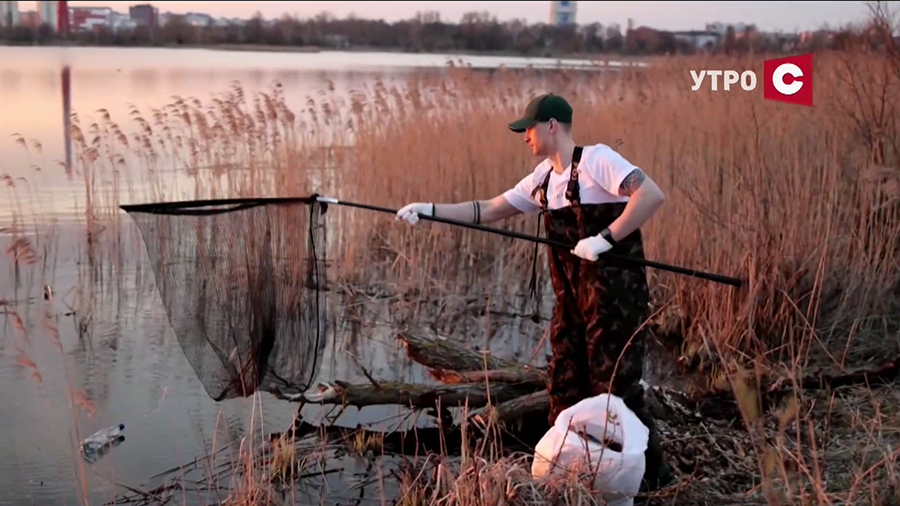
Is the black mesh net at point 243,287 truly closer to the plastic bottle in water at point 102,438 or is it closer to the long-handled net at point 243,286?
the long-handled net at point 243,286

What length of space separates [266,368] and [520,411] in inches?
42.9

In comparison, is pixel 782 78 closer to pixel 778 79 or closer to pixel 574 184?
pixel 778 79

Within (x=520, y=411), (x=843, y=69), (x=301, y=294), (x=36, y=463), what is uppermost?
(x=843, y=69)

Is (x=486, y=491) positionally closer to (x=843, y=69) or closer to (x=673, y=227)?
(x=673, y=227)

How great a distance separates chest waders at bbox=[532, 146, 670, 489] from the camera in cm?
328

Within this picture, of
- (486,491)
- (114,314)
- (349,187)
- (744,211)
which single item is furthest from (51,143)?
(486,491)

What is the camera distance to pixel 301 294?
396 centimetres

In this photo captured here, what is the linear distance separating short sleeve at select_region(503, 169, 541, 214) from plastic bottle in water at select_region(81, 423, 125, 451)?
6.96 feet

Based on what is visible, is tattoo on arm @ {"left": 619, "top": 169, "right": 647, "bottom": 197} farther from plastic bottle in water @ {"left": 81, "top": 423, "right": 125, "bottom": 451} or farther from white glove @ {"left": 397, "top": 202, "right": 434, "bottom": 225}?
plastic bottle in water @ {"left": 81, "top": 423, "right": 125, "bottom": 451}

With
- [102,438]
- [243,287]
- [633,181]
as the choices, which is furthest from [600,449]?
[102,438]

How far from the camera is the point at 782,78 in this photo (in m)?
7.80

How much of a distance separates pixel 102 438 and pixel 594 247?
96.2 inches

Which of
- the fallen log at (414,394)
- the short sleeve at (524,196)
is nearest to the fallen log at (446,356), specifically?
the fallen log at (414,394)

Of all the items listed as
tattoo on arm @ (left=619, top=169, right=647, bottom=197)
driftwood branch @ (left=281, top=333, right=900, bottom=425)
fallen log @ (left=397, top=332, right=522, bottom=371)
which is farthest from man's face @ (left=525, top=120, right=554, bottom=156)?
fallen log @ (left=397, top=332, right=522, bottom=371)
